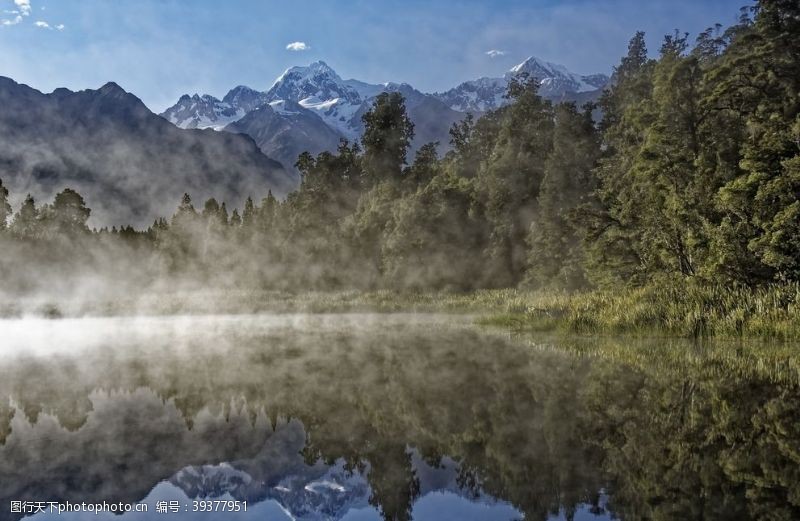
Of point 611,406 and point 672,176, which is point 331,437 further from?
point 672,176

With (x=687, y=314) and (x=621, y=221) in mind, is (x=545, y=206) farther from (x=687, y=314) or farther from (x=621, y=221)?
(x=687, y=314)

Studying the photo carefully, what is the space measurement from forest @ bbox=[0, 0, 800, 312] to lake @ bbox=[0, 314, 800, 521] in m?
18.3

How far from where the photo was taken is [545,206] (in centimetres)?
5094

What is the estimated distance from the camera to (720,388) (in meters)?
9.88

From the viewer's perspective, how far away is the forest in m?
30.1

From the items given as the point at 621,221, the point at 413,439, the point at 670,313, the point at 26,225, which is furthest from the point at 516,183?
the point at 26,225

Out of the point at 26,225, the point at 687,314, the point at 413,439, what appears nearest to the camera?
the point at 413,439

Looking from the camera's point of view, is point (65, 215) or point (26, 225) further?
point (65, 215)

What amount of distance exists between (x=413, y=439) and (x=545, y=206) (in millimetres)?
45638

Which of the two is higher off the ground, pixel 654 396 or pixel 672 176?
pixel 672 176

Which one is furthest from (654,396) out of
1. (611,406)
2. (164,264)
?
(164,264)

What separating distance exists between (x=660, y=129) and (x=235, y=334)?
93.5ft

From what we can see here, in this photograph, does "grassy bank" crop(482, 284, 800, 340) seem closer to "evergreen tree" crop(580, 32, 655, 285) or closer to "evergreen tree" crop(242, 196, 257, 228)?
"evergreen tree" crop(580, 32, 655, 285)

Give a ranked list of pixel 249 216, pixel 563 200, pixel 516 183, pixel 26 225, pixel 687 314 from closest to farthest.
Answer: pixel 687 314 → pixel 563 200 → pixel 516 183 → pixel 26 225 → pixel 249 216
